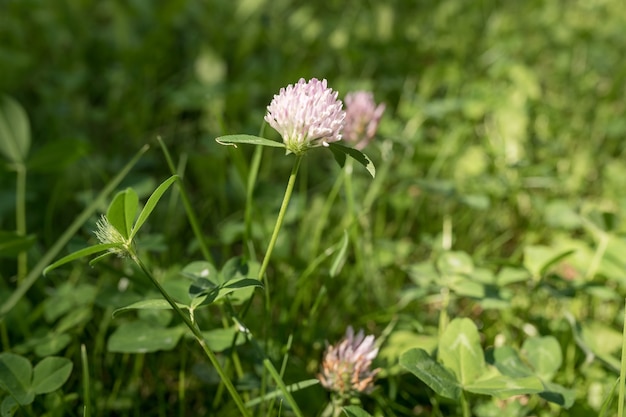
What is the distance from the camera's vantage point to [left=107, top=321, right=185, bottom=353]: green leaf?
0.96 m

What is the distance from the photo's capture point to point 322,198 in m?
Result: 1.61

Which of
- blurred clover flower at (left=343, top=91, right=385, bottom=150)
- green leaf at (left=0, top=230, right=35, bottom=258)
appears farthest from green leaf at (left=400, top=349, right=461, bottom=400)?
green leaf at (left=0, top=230, right=35, bottom=258)

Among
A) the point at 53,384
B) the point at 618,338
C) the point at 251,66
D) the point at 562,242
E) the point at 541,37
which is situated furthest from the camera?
the point at 541,37

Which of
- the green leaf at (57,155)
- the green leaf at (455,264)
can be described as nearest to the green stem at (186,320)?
the green leaf at (455,264)

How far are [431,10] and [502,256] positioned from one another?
144 centimetres

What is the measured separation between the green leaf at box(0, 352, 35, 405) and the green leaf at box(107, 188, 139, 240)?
0.30 m

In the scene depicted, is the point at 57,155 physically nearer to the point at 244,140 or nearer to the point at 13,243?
the point at 13,243

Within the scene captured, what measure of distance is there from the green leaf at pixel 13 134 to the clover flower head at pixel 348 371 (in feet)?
2.58

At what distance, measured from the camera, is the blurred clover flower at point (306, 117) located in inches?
30.4

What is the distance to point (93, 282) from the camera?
129 cm

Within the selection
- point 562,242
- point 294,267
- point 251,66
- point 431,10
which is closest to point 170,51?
point 251,66

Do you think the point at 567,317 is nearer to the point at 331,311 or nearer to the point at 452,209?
the point at 331,311

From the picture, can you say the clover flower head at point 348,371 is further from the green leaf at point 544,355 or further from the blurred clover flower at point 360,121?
the blurred clover flower at point 360,121

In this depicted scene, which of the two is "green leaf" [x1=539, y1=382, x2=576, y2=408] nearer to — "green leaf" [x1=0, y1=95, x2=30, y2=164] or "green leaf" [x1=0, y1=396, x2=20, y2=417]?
"green leaf" [x1=0, y1=396, x2=20, y2=417]
